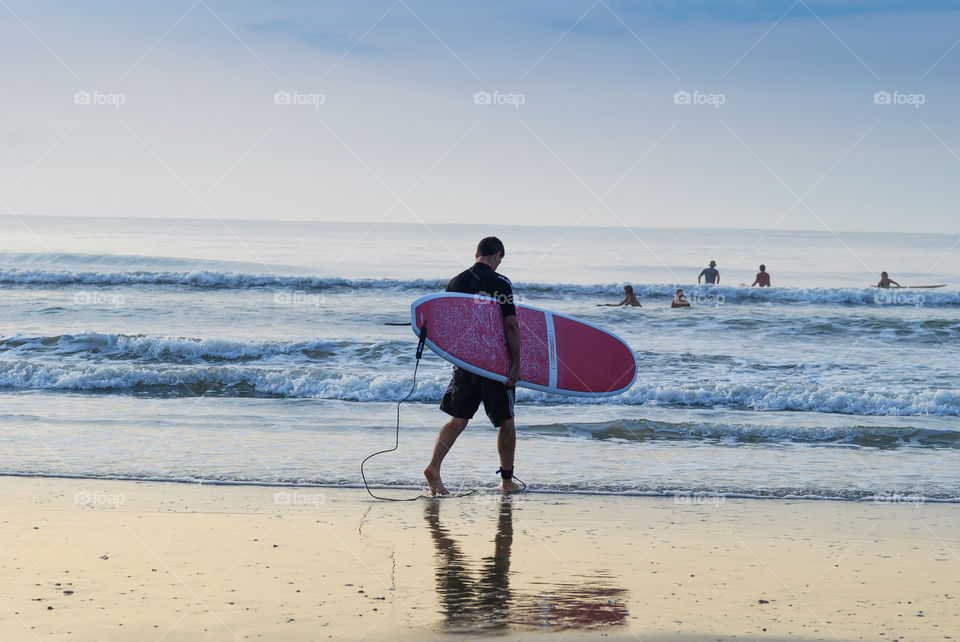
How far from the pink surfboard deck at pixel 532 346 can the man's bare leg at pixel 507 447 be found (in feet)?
1.15

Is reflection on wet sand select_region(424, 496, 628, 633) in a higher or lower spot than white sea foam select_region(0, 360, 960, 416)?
lower

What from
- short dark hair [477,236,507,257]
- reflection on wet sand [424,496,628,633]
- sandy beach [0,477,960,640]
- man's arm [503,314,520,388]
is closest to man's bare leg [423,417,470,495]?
sandy beach [0,477,960,640]

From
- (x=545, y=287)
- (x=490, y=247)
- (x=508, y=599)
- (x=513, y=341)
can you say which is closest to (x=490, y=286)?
(x=490, y=247)

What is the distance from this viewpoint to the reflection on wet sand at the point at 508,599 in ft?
12.3

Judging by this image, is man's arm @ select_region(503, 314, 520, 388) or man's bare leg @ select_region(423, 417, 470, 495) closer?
man's arm @ select_region(503, 314, 520, 388)

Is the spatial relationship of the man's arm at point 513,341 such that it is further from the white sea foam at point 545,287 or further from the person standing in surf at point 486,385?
the white sea foam at point 545,287

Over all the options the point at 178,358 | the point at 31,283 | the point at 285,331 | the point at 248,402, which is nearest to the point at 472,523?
the point at 248,402

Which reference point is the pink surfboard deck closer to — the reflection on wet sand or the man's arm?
the man's arm

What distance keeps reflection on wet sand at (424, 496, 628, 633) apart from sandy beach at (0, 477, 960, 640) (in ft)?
0.04

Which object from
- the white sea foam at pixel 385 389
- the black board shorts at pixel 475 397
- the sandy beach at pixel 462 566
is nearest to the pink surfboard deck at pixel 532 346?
the black board shorts at pixel 475 397

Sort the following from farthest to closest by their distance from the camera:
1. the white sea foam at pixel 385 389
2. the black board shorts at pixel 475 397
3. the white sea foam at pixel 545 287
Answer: the white sea foam at pixel 545 287
the white sea foam at pixel 385 389
the black board shorts at pixel 475 397

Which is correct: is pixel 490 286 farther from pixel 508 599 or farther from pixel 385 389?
pixel 385 389

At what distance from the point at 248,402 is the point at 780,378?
7.23m

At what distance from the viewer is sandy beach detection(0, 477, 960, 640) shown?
3723 mm
